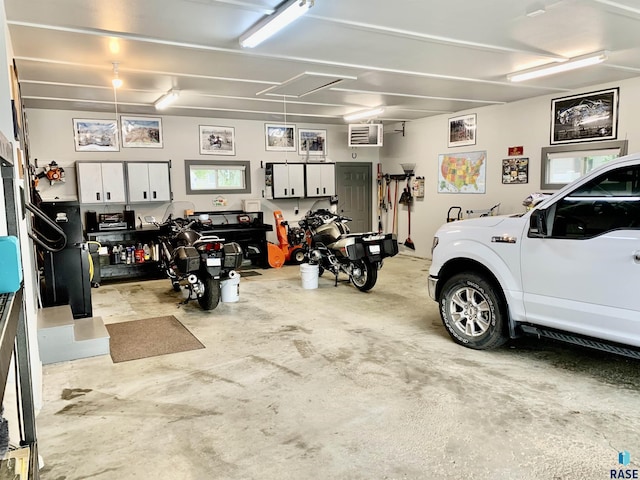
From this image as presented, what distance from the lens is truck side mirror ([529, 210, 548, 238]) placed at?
3.83 meters

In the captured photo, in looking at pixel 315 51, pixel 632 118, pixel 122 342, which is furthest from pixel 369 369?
pixel 632 118

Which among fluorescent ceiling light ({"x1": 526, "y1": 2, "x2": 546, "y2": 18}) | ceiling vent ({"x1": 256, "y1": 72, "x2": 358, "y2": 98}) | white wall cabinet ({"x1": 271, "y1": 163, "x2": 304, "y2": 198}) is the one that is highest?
ceiling vent ({"x1": 256, "y1": 72, "x2": 358, "y2": 98})

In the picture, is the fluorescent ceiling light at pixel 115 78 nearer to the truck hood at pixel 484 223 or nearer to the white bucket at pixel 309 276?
Answer: the white bucket at pixel 309 276

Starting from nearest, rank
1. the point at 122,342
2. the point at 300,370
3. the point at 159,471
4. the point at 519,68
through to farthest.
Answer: the point at 159,471 < the point at 300,370 < the point at 122,342 < the point at 519,68

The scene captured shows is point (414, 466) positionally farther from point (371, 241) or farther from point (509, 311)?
point (371, 241)

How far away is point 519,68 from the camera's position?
5984 millimetres

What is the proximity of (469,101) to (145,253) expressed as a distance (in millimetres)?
6399

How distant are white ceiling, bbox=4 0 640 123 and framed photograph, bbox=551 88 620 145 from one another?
201 mm

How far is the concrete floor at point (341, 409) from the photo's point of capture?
270cm

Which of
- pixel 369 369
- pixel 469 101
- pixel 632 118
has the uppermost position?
pixel 469 101

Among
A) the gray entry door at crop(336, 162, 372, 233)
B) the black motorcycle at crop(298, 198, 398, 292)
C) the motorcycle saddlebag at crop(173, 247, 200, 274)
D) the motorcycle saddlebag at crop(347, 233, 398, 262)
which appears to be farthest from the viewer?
the gray entry door at crop(336, 162, 372, 233)

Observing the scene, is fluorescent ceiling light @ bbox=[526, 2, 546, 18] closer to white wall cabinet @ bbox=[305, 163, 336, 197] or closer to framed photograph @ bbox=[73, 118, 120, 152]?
white wall cabinet @ bbox=[305, 163, 336, 197]

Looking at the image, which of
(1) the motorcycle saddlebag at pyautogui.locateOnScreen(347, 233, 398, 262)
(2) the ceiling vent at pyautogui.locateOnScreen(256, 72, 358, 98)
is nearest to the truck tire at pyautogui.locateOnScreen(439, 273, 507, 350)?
(1) the motorcycle saddlebag at pyautogui.locateOnScreen(347, 233, 398, 262)

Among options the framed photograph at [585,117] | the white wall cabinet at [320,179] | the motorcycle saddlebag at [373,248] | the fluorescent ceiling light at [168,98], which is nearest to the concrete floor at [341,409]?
the motorcycle saddlebag at [373,248]
